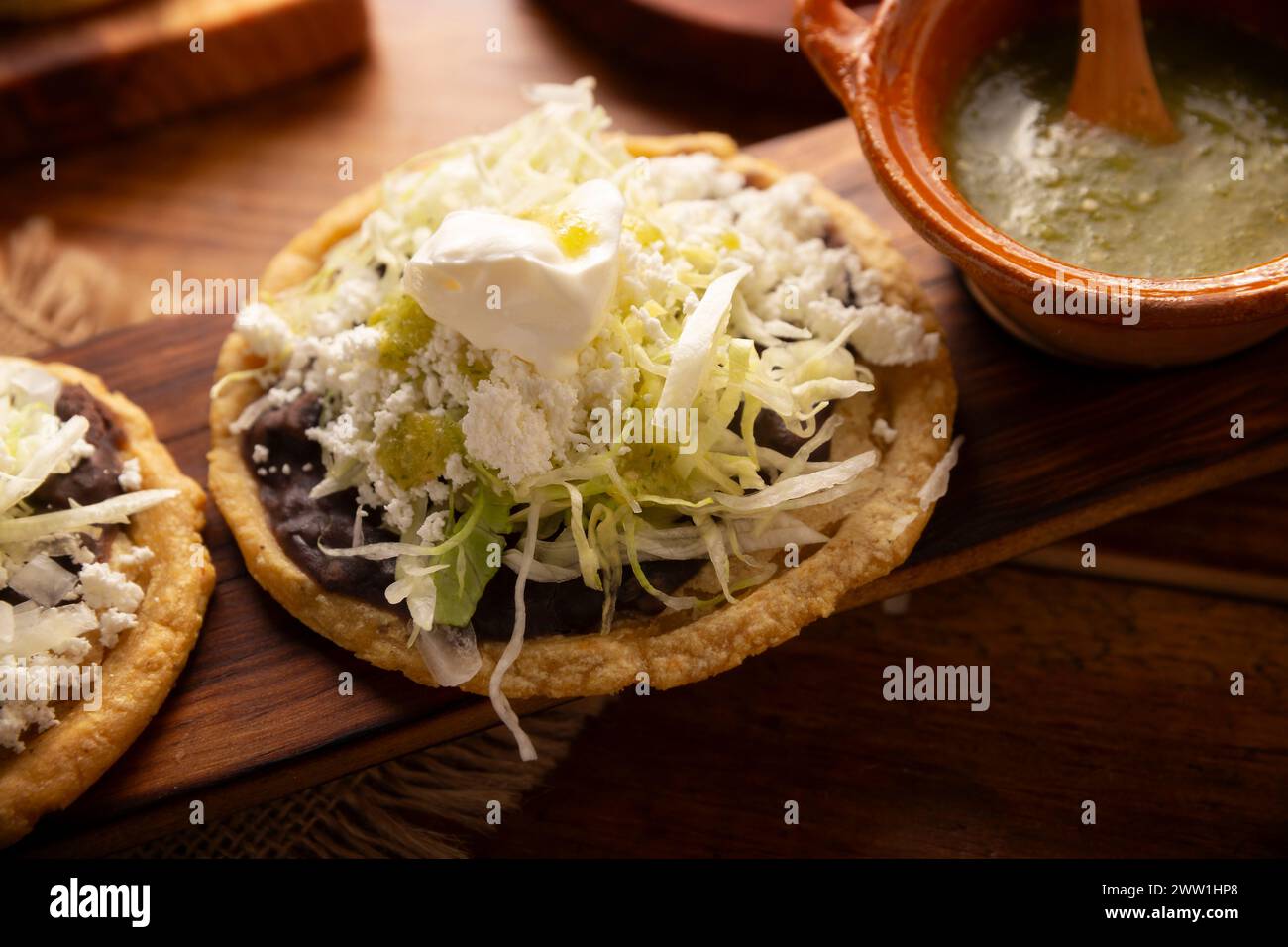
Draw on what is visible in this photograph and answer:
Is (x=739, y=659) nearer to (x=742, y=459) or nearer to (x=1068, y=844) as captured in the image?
(x=742, y=459)

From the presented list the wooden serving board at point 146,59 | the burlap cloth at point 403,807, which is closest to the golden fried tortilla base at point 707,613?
the burlap cloth at point 403,807

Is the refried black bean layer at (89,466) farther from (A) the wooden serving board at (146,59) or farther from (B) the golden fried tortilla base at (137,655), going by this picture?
(A) the wooden serving board at (146,59)

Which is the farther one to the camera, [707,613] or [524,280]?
[707,613]

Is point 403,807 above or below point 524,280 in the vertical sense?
below

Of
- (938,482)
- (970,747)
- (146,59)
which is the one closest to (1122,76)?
(938,482)

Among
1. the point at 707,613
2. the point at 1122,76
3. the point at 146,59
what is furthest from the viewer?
the point at 146,59

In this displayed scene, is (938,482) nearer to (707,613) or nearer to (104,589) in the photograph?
(707,613)

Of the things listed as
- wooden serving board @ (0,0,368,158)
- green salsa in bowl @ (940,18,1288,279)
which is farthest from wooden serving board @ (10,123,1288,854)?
wooden serving board @ (0,0,368,158)
